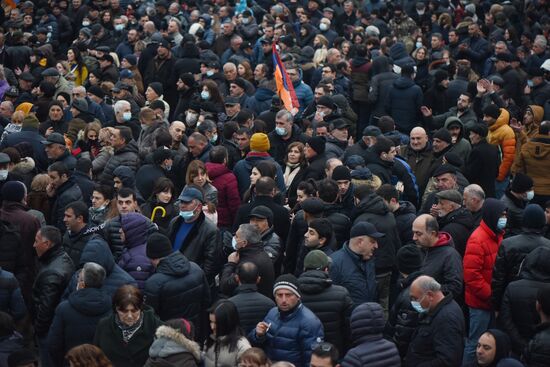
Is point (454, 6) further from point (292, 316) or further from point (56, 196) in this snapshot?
point (292, 316)

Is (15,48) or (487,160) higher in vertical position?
(487,160)

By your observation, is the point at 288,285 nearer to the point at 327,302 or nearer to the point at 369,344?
the point at 327,302

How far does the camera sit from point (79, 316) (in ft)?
26.9

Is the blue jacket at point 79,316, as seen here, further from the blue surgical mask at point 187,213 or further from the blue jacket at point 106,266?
the blue surgical mask at point 187,213

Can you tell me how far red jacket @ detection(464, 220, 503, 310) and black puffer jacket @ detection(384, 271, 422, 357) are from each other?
104cm

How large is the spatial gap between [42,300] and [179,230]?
1.72 meters

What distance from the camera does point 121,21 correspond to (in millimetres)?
22234

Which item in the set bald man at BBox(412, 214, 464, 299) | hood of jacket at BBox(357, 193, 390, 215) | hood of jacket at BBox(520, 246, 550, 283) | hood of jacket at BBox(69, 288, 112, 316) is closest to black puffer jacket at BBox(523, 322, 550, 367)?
hood of jacket at BBox(520, 246, 550, 283)

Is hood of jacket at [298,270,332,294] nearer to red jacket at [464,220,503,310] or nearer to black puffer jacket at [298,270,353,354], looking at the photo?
black puffer jacket at [298,270,353,354]

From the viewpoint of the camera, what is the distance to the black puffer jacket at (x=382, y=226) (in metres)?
9.91

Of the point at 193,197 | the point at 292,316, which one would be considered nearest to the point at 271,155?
the point at 193,197

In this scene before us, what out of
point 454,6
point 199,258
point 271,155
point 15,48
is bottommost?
point 454,6

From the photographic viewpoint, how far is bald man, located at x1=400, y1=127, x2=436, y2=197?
12584 millimetres

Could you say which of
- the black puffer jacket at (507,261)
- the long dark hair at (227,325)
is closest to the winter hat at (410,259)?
the black puffer jacket at (507,261)
